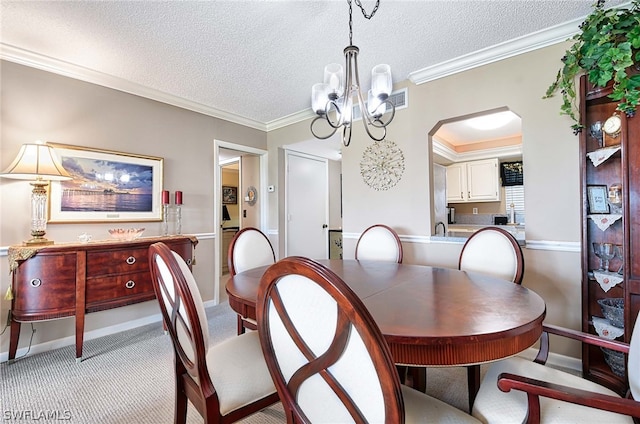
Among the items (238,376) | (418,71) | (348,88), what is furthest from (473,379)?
(418,71)

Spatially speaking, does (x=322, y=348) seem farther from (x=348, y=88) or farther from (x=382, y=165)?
(x=382, y=165)

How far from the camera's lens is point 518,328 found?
907mm

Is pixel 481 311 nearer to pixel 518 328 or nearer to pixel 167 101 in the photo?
pixel 518 328

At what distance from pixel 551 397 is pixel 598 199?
1764 mm

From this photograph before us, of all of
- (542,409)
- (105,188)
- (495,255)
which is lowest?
(542,409)

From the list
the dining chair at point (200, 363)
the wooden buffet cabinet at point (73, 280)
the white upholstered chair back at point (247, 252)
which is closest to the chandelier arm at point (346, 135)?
the white upholstered chair back at point (247, 252)

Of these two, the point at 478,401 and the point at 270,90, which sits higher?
the point at 270,90

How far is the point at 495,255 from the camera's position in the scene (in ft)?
6.22

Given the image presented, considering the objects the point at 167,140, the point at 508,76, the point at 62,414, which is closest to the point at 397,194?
the point at 508,76

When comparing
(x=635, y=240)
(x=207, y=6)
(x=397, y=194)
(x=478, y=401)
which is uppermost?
(x=207, y=6)

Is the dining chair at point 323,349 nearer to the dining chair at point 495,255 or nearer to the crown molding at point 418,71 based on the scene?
the dining chair at point 495,255

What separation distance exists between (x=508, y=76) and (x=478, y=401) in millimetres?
2427

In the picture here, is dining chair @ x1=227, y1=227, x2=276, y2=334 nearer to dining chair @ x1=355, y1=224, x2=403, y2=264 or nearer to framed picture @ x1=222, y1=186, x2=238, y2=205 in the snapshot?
dining chair @ x1=355, y1=224, x2=403, y2=264

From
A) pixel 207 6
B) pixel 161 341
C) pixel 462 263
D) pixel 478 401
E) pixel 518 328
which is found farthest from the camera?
pixel 161 341
